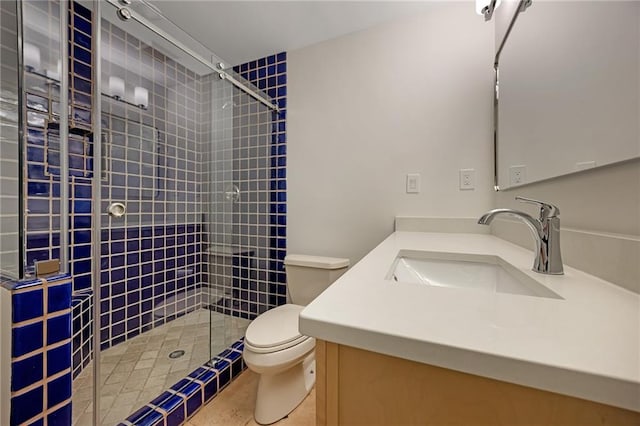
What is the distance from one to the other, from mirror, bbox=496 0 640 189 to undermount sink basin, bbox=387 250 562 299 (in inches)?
13.9

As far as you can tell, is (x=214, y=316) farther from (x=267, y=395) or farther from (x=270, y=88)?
(x=270, y=88)

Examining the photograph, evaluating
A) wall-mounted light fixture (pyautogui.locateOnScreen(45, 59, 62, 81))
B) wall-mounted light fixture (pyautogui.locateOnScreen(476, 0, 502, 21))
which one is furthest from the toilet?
wall-mounted light fixture (pyautogui.locateOnScreen(476, 0, 502, 21))

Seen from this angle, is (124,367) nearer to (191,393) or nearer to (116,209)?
(191,393)

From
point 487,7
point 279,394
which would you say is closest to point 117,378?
point 279,394

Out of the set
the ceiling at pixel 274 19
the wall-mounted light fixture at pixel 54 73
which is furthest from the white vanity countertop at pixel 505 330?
the ceiling at pixel 274 19

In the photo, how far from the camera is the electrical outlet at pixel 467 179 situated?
1.37 m

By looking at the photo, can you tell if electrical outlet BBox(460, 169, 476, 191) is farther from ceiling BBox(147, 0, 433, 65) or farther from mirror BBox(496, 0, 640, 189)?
ceiling BBox(147, 0, 433, 65)

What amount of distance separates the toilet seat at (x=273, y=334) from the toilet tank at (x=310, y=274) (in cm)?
21

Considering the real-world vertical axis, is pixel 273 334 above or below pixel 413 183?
below

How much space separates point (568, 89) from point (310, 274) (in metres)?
1.40

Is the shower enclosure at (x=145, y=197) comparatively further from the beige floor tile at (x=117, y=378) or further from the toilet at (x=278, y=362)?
the toilet at (x=278, y=362)

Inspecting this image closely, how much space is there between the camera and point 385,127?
1.56m

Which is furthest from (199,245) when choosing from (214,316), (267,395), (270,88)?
(270,88)

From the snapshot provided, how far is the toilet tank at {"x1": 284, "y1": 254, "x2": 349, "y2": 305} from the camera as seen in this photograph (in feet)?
5.03
